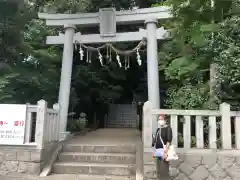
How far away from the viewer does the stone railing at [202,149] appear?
6.59 meters

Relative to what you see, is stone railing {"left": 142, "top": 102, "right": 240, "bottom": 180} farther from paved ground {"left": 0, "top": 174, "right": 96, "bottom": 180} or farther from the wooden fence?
paved ground {"left": 0, "top": 174, "right": 96, "bottom": 180}

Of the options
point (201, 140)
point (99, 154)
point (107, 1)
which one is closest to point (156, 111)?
point (201, 140)

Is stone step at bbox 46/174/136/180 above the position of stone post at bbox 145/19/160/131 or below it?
below

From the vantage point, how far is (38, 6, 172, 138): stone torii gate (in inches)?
436

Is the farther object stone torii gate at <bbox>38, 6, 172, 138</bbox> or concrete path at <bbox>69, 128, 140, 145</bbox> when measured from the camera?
stone torii gate at <bbox>38, 6, 172, 138</bbox>

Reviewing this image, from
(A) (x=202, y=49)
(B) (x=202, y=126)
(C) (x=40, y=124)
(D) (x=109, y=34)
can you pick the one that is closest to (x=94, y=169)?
(C) (x=40, y=124)

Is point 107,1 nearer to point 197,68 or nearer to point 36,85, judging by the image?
point 36,85

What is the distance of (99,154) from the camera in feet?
26.9

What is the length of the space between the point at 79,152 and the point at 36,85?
11.9 feet

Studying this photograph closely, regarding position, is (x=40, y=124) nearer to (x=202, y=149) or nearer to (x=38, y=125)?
(x=38, y=125)

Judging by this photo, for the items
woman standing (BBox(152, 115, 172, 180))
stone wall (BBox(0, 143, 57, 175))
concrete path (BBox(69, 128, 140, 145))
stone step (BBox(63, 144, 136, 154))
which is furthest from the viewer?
concrete path (BBox(69, 128, 140, 145))

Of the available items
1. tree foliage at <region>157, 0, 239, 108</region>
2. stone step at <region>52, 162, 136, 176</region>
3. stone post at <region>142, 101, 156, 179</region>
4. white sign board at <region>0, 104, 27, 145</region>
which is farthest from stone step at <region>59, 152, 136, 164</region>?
tree foliage at <region>157, 0, 239, 108</region>

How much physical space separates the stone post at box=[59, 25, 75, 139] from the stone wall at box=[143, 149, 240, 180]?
505 cm

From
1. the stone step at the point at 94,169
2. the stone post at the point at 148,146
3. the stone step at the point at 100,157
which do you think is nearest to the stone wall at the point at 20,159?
the stone step at the point at 94,169
